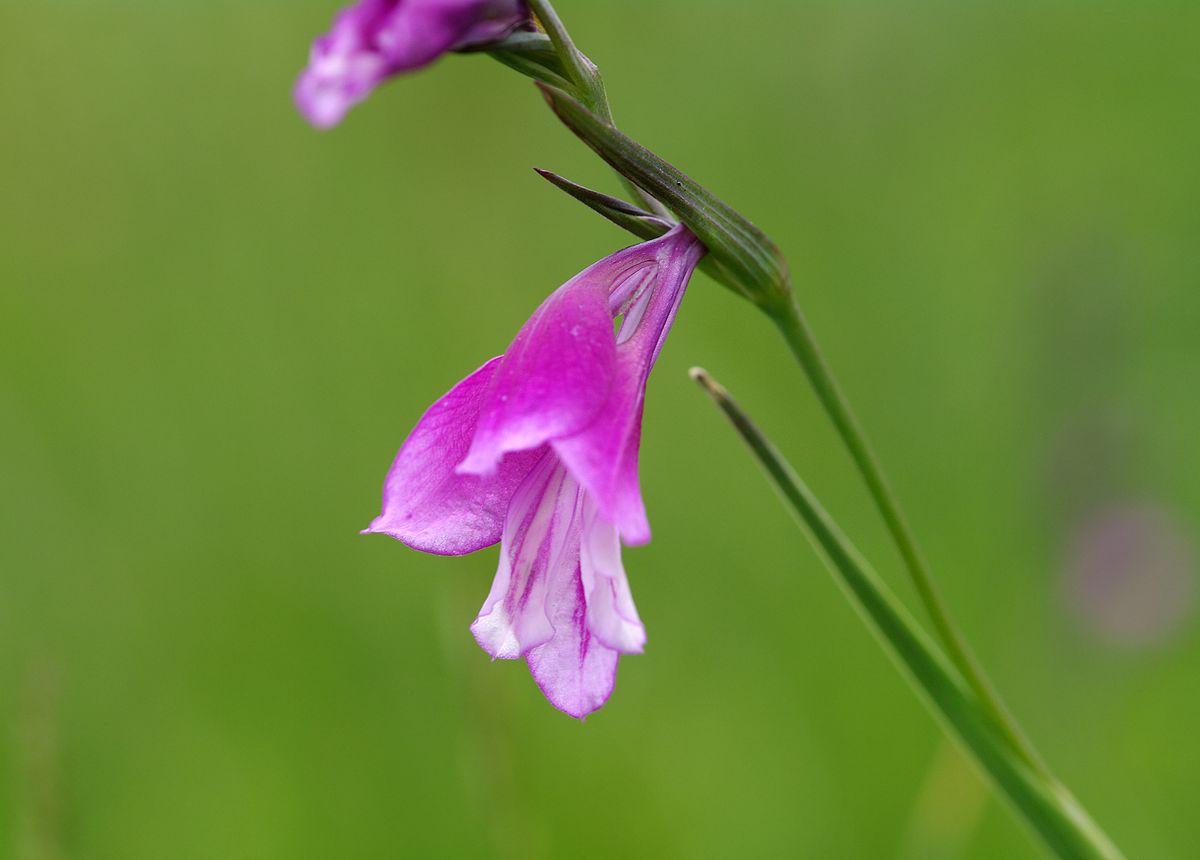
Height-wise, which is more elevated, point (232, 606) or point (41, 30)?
point (41, 30)

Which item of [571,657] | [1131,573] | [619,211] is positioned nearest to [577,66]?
[619,211]

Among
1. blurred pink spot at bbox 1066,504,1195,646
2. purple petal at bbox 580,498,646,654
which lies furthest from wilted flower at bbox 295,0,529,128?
blurred pink spot at bbox 1066,504,1195,646

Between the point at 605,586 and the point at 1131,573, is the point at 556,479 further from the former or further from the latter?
the point at 1131,573

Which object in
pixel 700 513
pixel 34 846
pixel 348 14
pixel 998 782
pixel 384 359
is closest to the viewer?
pixel 348 14

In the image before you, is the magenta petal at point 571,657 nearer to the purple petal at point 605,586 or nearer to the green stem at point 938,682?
the purple petal at point 605,586

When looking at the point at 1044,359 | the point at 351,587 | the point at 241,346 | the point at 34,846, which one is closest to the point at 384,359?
the point at 241,346

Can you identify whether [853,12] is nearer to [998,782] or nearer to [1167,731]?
[1167,731]
